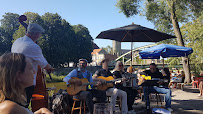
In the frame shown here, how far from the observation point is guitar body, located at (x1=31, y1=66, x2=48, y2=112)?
3113 mm

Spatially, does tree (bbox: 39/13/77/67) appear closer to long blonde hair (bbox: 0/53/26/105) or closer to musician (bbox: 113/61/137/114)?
musician (bbox: 113/61/137/114)

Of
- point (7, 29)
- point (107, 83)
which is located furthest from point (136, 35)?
point (7, 29)

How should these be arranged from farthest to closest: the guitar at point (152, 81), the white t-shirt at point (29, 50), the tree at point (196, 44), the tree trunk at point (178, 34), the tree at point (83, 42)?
the tree at point (83, 42) < the tree at point (196, 44) < the tree trunk at point (178, 34) < the guitar at point (152, 81) < the white t-shirt at point (29, 50)

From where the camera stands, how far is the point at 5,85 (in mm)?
1227

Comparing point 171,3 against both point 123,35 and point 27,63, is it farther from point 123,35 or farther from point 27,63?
point 27,63

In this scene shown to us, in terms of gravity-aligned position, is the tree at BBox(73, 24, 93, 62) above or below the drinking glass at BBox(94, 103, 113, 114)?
above

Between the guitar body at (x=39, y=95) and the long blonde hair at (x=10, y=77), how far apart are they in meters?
1.92

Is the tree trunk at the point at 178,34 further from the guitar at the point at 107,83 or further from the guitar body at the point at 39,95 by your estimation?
the guitar body at the point at 39,95

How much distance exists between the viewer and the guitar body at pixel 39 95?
3.11 m

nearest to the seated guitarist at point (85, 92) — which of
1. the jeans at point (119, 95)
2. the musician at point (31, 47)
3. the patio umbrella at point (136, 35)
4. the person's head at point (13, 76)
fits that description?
the jeans at point (119, 95)

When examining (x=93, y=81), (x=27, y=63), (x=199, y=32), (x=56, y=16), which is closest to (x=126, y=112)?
(x=93, y=81)

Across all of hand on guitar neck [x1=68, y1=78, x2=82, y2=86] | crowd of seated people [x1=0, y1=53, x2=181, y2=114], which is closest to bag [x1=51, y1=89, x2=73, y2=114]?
crowd of seated people [x1=0, y1=53, x2=181, y2=114]

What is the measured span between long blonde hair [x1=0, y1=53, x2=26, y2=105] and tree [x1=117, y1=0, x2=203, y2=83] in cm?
1284

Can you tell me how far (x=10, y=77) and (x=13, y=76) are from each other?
0.06 ft
